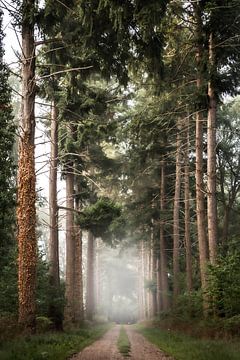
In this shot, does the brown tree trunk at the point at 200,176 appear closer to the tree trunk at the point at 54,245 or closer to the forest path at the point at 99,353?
the forest path at the point at 99,353

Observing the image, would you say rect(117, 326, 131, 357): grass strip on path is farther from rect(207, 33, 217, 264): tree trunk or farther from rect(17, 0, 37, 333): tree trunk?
rect(207, 33, 217, 264): tree trunk

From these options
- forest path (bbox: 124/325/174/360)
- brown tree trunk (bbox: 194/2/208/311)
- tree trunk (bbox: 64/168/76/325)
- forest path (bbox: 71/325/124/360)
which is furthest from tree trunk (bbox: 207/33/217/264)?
tree trunk (bbox: 64/168/76/325)

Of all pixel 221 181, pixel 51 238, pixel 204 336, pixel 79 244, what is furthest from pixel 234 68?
pixel 79 244

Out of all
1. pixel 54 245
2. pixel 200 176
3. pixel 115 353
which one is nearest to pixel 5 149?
pixel 115 353

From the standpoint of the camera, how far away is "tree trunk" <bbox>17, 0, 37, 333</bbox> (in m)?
11.7

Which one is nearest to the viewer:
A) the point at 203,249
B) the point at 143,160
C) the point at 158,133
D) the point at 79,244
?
the point at 203,249

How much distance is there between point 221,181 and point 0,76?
20.3 meters

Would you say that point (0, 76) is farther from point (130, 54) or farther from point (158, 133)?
point (158, 133)

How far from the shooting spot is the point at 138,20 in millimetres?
10234

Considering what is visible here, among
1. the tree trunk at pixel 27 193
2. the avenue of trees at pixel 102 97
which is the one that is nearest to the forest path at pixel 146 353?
the avenue of trees at pixel 102 97

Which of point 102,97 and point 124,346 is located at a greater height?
point 102,97

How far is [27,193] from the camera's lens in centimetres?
1215

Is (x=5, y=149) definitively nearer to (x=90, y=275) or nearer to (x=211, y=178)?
(x=211, y=178)

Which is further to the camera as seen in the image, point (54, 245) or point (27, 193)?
point (54, 245)
